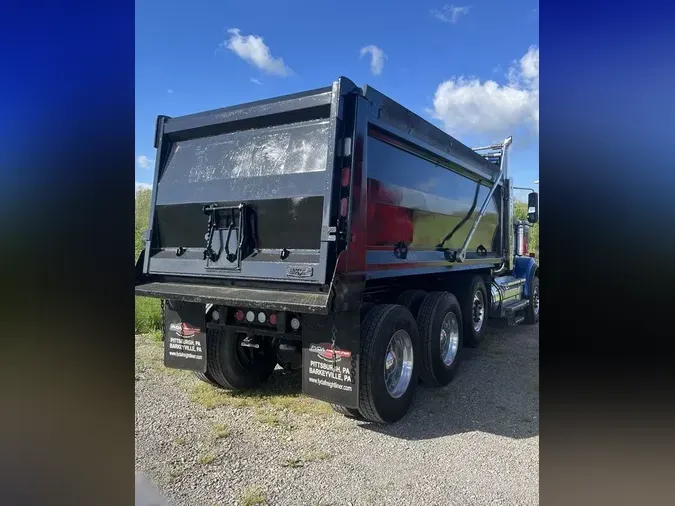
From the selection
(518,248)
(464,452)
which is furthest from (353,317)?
(518,248)

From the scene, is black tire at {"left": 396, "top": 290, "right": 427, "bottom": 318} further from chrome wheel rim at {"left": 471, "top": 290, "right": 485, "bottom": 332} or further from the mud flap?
chrome wheel rim at {"left": 471, "top": 290, "right": 485, "bottom": 332}

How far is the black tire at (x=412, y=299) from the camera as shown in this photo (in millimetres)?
4871

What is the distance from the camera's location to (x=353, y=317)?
368cm

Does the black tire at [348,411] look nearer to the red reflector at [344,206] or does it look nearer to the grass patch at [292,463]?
the grass patch at [292,463]

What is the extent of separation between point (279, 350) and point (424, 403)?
159 cm

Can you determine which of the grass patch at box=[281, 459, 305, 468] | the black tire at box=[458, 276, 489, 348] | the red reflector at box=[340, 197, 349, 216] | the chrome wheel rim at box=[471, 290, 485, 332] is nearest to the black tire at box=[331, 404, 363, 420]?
the grass patch at box=[281, 459, 305, 468]

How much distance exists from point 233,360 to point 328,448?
5.06 feet

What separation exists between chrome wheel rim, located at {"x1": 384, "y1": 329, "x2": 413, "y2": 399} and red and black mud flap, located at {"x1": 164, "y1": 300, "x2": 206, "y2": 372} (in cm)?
179

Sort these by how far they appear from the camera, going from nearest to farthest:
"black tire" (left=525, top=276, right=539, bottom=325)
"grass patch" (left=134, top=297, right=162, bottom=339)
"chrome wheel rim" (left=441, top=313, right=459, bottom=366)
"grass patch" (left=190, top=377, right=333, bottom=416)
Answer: "grass patch" (left=190, top=377, right=333, bottom=416), "chrome wheel rim" (left=441, top=313, right=459, bottom=366), "grass patch" (left=134, top=297, right=162, bottom=339), "black tire" (left=525, top=276, right=539, bottom=325)

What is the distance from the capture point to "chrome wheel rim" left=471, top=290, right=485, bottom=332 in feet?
21.6

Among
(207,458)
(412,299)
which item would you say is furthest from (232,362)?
(412,299)

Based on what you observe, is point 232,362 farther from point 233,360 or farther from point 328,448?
point 328,448

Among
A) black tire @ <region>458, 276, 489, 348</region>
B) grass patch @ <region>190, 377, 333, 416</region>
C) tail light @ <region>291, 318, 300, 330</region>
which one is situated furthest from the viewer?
black tire @ <region>458, 276, 489, 348</region>

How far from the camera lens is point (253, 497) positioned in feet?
9.59
